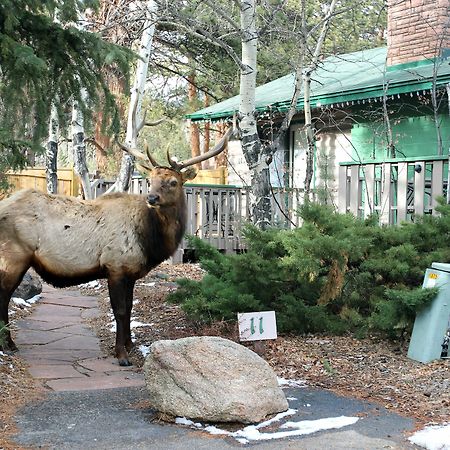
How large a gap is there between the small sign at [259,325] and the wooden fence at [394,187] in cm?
273

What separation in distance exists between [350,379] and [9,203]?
3983 millimetres

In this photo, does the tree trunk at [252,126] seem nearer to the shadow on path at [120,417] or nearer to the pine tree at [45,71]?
the pine tree at [45,71]

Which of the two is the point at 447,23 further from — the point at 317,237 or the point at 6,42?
the point at 6,42

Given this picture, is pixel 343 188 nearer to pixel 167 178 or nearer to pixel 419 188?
pixel 419 188

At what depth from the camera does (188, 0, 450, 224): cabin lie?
32.2 ft

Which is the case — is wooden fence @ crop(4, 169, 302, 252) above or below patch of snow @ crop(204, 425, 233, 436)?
above

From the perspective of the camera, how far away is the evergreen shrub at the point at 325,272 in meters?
7.31

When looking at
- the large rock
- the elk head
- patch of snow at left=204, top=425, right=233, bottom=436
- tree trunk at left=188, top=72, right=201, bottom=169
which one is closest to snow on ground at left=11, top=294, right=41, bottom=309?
the elk head

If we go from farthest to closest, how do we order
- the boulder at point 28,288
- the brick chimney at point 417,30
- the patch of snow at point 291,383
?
1. the brick chimney at point 417,30
2. the boulder at point 28,288
3. the patch of snow at point 291,383

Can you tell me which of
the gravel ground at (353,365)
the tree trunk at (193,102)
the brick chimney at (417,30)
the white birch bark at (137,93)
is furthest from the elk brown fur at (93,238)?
the tree trunk at (193,102)

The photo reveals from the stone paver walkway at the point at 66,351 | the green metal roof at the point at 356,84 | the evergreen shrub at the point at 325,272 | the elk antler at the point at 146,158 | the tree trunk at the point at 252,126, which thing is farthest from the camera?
the green metal roof at the point at 356,84

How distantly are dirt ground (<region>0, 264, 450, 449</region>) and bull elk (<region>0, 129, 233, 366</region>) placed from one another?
0.82 meters

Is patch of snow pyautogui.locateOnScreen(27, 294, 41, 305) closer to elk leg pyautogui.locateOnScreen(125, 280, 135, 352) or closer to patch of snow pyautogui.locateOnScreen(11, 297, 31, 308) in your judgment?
patch of snow pyautogui.locateOnScreen(11, 297, 31, 308)

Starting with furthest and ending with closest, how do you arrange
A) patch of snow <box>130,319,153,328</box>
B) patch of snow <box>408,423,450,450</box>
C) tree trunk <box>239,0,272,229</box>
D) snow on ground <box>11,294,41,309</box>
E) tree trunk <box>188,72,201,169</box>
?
tree trunk <box>188,72,201,169</box>, tree trunk <box>239,0,272,229</box>, snow on ground <box>11,294,41,309</box>, patch of snow <box>130,319,153,328</box>, patch of snow <box>408,423,450,450</box>
